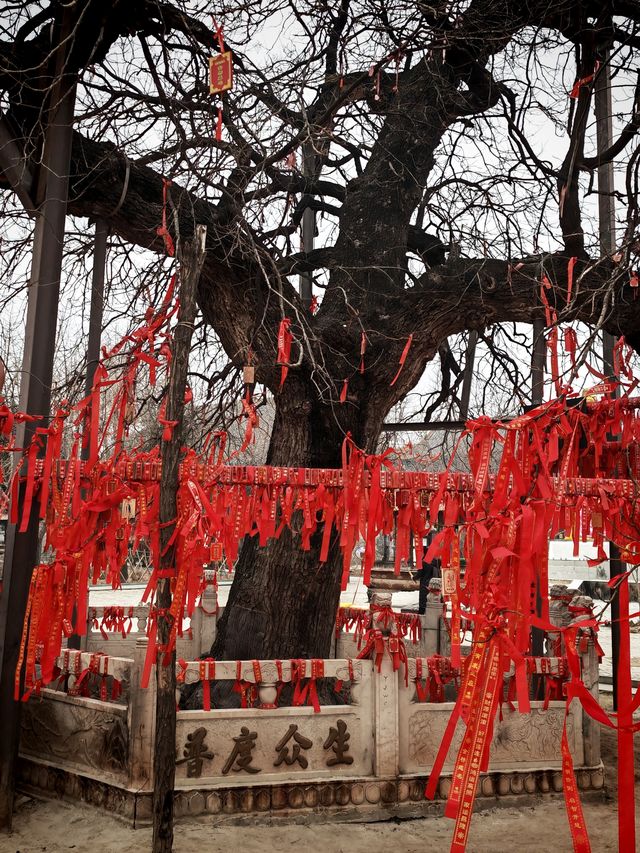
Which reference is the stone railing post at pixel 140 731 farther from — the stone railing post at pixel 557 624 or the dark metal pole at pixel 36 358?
the stone railing post at pixel 557 624

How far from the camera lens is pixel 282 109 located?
614 cm

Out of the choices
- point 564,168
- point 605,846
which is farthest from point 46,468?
point 564,168

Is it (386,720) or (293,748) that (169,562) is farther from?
(386,720)

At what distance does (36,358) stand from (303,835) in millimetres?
3755

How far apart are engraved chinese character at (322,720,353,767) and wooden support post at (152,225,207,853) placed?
6.11 ft

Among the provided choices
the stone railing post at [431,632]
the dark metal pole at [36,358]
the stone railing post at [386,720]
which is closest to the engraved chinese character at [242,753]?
the stone railing post at [386,720]

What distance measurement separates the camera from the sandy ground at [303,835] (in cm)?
463

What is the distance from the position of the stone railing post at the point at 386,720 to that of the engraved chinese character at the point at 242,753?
0.91 m

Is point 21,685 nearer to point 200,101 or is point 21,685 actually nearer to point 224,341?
point 224,341

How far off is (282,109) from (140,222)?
1.58m

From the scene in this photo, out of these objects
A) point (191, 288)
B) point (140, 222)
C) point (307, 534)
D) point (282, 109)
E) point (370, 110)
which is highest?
point (370, 110)

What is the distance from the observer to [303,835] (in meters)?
4.91

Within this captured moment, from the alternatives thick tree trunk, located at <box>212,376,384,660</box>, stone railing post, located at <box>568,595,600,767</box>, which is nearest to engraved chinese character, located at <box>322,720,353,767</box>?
thick tree trunk, located at <box>212,376,384,660</box>

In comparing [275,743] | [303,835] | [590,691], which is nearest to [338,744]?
[275,743]
